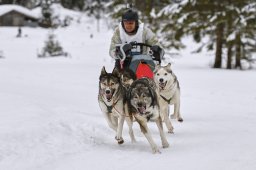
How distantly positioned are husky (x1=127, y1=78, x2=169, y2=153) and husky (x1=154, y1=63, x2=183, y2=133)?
Result: 0.92m

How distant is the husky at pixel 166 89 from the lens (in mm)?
6926

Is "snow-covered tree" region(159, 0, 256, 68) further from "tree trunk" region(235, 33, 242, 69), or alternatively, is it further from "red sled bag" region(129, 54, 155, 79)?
"red sled bag" region(129, 54, 155, 79)

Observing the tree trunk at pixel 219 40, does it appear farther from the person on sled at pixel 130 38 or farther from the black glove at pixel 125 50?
the black glove at pixel 125 50

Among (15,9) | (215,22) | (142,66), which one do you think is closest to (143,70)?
(142,66)

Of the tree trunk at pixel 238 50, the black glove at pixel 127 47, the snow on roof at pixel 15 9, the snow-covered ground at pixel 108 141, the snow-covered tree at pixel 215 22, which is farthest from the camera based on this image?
the snow on roof at pixel 15 9

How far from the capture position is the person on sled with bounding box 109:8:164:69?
7.20 m

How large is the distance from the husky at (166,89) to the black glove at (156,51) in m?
0.38

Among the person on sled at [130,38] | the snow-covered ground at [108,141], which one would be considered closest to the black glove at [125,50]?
the person on sled at [130,38]

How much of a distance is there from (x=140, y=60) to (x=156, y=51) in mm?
330

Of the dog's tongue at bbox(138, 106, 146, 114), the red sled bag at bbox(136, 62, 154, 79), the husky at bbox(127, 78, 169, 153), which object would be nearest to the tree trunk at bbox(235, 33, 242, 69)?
the red sled bag at bbox(136, 62, 154, 79)

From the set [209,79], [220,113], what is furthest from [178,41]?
[220,113]

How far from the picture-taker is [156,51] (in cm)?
732

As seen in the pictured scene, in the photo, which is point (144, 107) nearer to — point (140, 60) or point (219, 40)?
point (140, 60)

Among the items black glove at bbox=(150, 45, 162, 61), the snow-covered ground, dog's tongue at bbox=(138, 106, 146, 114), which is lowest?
the snow-covered ground
